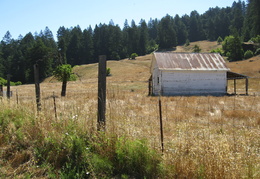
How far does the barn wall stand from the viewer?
2239cm

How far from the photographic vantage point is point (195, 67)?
75.2 feet

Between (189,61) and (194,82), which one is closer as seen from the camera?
(194,82)

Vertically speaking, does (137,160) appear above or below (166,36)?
below

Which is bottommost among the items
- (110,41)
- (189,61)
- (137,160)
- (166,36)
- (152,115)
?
(152,115)

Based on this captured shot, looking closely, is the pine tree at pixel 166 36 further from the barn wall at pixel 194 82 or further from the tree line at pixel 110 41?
the barn wall at pixel 194 82

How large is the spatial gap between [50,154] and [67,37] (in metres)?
105

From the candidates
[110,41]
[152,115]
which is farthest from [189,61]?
[110,41]

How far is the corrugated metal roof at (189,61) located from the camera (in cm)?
2277

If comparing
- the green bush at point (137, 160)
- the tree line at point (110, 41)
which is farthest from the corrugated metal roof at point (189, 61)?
the tree line at point (110, 41)

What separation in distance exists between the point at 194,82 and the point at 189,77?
2.42 feet

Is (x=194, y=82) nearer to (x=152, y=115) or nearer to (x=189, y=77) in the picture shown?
(x=189, y=77)

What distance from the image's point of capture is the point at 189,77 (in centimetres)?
2283

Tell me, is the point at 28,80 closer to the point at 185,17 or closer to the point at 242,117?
the point at 242,117

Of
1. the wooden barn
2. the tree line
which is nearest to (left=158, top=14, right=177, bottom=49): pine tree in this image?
the tree line
